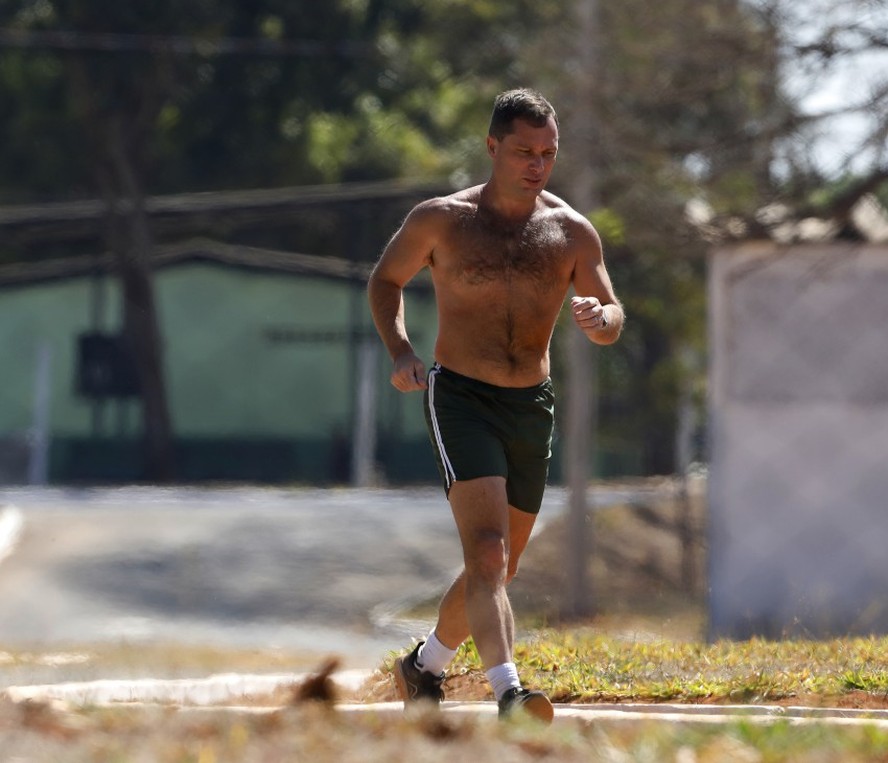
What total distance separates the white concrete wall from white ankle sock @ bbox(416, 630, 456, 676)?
27.3ft

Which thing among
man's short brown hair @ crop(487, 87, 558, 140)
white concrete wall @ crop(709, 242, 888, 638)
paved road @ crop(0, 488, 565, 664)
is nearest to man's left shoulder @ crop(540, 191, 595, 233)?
man's short brown hair @ crop(487, 87, 558, 140)

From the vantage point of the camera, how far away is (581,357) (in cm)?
1803

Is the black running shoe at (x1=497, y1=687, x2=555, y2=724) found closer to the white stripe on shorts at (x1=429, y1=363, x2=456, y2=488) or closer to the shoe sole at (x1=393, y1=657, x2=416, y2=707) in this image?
the white stripe on shorts at (x1=429, y1=363, x2=456, y2=488)

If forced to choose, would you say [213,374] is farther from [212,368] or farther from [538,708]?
[538,708]

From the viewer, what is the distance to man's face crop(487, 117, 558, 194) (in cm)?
607

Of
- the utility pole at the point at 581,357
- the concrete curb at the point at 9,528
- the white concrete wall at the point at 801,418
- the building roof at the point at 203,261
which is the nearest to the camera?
the white concrete wall at the point at 801,418

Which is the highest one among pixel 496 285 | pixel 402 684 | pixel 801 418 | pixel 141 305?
pixel 496 285

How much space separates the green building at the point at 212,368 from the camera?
31.6 meters

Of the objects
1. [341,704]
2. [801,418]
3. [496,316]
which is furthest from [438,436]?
[801,418]

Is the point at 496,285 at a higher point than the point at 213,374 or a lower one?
higher

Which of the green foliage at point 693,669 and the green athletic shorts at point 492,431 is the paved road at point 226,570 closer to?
the green foliage at point 693,669

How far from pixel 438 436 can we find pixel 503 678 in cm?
89

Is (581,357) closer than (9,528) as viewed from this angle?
No

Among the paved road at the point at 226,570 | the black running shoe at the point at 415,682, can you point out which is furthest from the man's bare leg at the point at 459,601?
the paved road at the point at 226,570
